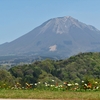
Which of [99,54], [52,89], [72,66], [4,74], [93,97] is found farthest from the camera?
[99,54]

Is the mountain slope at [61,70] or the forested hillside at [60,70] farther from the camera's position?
the mountain slope at [61,70]

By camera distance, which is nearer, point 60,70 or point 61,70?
point 61,70

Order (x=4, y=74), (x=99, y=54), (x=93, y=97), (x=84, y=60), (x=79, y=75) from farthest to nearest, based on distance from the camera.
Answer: (x=99, y=54) → (x=84, y=60) → (x=79, y=75) → (x=4, y=74) → (x=93, y=97)

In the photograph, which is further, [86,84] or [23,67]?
[23,67]

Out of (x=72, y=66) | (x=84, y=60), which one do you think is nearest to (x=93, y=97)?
(x=72, y=66)

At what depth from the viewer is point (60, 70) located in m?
121

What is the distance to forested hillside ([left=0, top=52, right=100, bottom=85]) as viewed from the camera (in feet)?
350

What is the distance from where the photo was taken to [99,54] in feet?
481

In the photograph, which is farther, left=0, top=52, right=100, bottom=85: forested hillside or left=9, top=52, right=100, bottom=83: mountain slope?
left=9, top=52, right=100, bottom=83: mountain slope

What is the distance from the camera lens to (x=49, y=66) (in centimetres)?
12688

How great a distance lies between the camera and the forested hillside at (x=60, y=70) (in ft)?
350

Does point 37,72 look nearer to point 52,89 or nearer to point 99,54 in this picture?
point 99,54

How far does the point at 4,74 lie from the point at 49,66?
38.3m

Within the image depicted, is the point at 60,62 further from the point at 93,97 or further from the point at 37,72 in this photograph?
the point at 93,97
